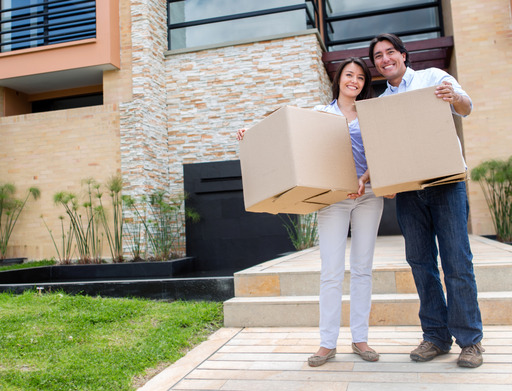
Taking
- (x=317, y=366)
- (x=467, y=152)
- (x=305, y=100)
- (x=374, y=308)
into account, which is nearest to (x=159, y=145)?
(x=305, y=100)

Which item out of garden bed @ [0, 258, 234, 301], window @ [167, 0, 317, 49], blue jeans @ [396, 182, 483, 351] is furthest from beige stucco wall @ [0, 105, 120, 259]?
blue jeans @ [396, 182, 483, 351]

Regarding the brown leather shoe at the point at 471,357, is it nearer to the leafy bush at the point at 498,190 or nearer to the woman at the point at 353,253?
the woman at the point at 353,253

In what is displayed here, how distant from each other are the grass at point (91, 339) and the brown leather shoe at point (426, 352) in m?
1.14

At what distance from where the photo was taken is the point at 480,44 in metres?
6.32

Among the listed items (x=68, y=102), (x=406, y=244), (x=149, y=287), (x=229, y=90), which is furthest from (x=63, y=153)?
(x=406, y=244)

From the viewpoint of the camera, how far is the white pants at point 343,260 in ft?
6.18

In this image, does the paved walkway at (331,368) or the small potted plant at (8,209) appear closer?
the paved walkway at (331,368)

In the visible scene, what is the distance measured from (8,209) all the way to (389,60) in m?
6.87

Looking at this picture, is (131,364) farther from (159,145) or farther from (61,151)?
(61,151)

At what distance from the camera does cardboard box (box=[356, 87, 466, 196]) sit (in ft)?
5.10

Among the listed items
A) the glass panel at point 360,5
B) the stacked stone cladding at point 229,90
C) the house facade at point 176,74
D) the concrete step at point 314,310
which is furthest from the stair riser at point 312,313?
the glass panel at point 360,5

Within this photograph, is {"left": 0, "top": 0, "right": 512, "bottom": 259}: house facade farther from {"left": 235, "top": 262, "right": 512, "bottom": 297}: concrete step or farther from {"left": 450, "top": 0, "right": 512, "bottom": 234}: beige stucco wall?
{"left": 235, "top": 262, "right": 512, "bottom": 297}: concrete step

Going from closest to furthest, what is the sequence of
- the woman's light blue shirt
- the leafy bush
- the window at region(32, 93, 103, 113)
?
the woman's light blue shirt < the leafy bush < the window at region(32, 93, 103, 113)

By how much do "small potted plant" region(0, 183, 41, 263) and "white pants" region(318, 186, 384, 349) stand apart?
6299mm
